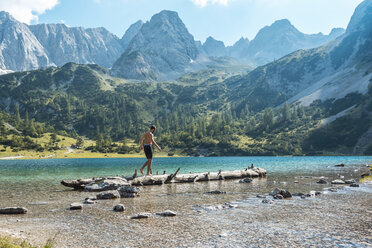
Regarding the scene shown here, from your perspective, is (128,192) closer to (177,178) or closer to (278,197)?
(177,178)

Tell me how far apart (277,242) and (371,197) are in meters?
18.4

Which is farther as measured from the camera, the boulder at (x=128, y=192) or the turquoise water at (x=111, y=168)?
the turquoise water at (x=111, y=168)

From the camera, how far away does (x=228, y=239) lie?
495 inches

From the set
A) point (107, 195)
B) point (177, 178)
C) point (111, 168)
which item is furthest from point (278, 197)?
point (111, 168)

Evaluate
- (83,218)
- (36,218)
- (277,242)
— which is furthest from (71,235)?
(277,242)

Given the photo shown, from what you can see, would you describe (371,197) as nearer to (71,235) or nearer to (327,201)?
(327,201)

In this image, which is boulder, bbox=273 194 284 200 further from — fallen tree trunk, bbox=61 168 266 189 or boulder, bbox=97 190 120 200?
boulder, bbox=97 190 120 200

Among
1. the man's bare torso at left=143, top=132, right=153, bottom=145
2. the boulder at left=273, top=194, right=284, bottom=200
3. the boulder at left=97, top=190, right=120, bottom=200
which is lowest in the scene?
the boulder at left=97, top=190, right=120, bottom=200

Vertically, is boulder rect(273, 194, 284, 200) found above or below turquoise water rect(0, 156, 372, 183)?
above

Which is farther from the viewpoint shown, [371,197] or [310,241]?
[371,197]

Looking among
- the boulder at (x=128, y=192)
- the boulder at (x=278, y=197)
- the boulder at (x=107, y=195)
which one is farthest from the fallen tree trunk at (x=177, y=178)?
the boulder at (x=278, y=197)

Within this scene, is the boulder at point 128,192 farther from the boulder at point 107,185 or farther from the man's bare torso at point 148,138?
the man's bare torso at point 148,138

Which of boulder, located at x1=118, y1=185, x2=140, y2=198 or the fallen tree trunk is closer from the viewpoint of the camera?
boulder, located at x1=118, y1=185, x2=140, y2=198

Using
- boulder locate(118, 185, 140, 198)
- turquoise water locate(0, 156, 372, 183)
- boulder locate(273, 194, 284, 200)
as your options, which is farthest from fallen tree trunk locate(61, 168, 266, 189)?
boulder locate(273, 194, 284, 200)
